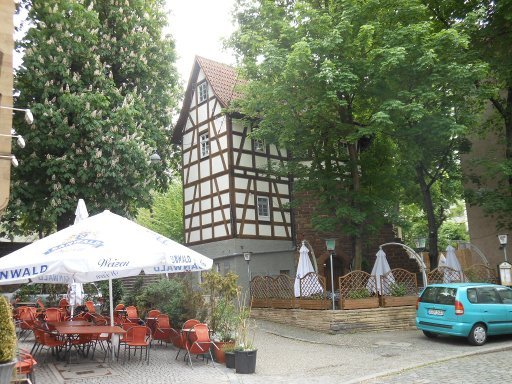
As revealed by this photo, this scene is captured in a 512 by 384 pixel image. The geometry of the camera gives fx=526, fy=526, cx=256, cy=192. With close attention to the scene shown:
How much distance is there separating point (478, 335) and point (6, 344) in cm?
1081

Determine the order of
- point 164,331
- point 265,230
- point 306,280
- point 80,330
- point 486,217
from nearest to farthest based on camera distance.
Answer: point 80,330, point 164,331, point 306,280, point 265,230, point 486,217

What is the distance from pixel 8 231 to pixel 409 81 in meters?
14.8

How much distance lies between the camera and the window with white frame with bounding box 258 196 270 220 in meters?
22.7

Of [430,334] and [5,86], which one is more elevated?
[5,86]

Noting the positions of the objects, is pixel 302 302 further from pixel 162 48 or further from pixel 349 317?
pixel 162 48

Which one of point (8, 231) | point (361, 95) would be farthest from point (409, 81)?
point (8, 231)

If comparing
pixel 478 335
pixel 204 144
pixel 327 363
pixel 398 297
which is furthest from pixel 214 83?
pixel 478 335

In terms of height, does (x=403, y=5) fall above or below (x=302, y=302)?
above

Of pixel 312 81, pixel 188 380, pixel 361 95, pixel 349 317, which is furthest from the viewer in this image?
pixel 361 95

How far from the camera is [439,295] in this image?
1344cm

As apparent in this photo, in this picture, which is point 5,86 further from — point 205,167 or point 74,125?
point 205,167

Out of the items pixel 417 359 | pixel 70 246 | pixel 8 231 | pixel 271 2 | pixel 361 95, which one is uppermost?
pixel 271 2

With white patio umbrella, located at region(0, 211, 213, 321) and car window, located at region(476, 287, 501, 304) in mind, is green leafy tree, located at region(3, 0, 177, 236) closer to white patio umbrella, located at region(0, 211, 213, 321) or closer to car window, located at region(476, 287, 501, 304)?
white patio umbrella, located at region(0, 211, 213, 321)

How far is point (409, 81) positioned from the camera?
16969 millimetres
